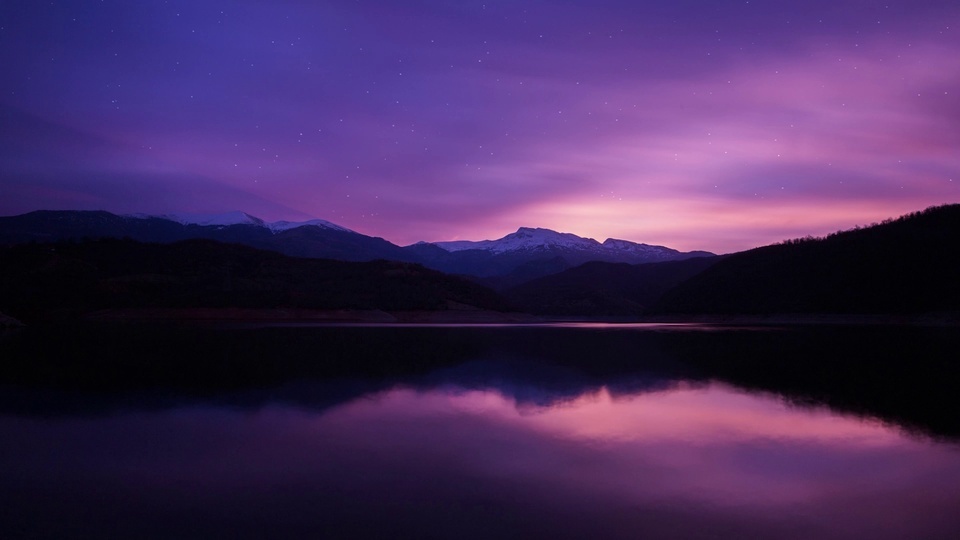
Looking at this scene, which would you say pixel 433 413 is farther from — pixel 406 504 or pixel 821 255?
pixel 821 255

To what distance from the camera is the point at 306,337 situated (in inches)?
1404

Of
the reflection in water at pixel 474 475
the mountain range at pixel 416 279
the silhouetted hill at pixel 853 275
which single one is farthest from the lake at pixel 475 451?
the silhouetted hill at pixel 853 275

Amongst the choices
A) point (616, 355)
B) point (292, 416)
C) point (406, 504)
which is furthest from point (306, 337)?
point (406, 504)

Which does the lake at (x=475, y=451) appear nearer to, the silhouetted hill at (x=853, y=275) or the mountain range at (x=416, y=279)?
the mountain range at (x=416, y=279)

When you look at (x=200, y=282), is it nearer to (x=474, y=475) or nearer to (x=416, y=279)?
(x=416, y=279)

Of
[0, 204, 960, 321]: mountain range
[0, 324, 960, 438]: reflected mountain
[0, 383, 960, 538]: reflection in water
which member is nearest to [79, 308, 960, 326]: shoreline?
[0, 204, 960, 321]: mountain range

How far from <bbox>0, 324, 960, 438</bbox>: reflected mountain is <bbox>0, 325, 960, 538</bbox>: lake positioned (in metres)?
0.15

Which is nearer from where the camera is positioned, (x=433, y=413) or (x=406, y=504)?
(x=406, y=504)

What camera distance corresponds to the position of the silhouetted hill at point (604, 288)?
4707 inches

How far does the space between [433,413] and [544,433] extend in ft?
9.42

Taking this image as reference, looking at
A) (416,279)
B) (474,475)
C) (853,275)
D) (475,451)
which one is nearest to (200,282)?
(416,279)

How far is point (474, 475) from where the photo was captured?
8594 millimetres

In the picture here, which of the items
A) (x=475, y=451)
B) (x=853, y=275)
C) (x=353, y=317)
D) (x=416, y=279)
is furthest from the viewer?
(x=416, y=279)

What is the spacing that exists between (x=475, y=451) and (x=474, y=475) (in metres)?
1.42
